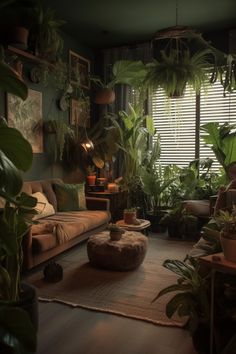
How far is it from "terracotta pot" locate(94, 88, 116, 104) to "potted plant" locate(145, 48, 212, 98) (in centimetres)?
143

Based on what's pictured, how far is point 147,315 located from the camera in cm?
235

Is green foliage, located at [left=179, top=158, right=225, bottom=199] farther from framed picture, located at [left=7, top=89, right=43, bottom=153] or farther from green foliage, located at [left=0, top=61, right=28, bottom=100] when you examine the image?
green foliage, located at [left=0, top=61, right=28, bottom=100]

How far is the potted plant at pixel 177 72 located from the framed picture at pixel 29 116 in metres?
1.53

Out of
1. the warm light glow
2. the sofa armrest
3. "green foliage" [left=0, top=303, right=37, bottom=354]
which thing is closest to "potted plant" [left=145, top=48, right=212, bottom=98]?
the warm light glow

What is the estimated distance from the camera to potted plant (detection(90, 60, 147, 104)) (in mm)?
4867

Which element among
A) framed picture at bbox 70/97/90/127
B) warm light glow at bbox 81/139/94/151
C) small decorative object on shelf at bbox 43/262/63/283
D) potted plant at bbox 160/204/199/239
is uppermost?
framed picture at bbox 70/97/90/127

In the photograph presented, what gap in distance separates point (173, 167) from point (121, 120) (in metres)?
1.22

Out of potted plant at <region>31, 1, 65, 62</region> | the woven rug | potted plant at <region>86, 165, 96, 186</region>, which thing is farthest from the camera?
potted plant at <region>86, 165, 96, 186</region>

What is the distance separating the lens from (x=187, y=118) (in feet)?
16.9

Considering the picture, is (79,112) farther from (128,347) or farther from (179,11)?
(128,347)

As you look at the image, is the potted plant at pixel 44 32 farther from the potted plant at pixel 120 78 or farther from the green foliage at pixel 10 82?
the green foliage at pixel 10 82

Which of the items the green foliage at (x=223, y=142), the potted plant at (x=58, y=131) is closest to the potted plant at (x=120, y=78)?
the potted plant at (x=58, y=131)

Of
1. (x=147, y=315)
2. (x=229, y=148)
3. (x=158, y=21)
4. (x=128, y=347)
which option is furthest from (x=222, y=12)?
(x=128, y=347)

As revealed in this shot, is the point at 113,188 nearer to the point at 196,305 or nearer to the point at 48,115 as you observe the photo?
the point at 48,115
